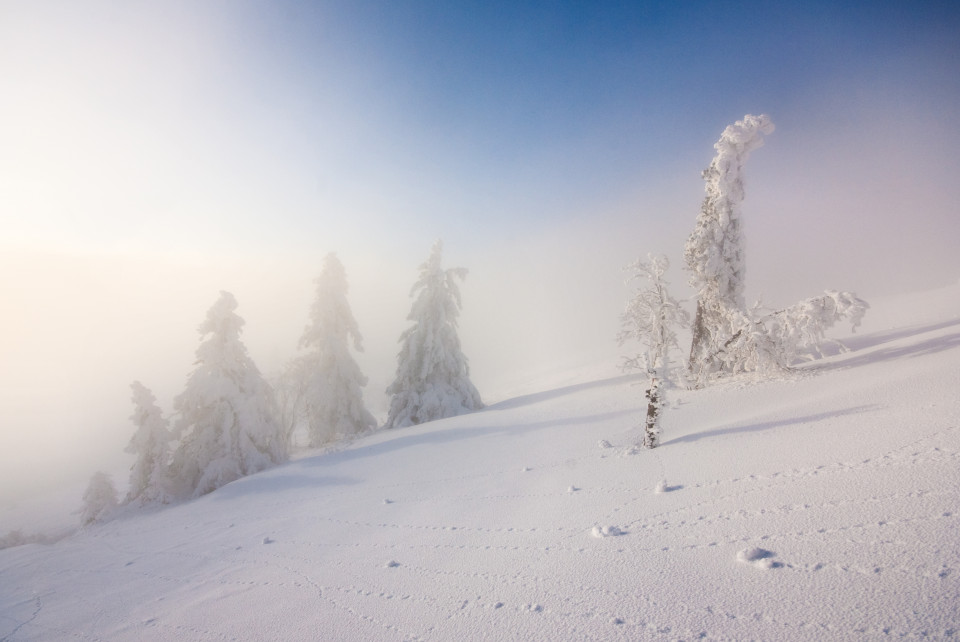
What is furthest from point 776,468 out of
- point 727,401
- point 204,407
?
point 204,407

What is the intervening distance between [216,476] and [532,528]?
50.6 feet

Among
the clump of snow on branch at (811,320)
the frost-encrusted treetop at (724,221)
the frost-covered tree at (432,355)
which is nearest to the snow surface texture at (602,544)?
the clump of snow on branch at (811,320)

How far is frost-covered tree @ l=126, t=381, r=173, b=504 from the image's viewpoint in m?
15.7

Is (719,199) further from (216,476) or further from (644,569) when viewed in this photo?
(216,476)

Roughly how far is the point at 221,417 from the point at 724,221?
75.2 feet

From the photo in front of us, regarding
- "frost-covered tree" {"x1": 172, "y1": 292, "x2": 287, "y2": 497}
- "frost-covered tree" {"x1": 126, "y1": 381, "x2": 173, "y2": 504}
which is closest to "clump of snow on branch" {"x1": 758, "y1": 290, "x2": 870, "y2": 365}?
"frost-covered tree" {"x1": 172, "y1": 292, "x2": 287, "y2": 497}

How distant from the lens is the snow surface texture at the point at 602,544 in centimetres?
362

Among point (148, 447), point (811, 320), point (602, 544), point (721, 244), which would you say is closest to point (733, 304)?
point (721, 244)

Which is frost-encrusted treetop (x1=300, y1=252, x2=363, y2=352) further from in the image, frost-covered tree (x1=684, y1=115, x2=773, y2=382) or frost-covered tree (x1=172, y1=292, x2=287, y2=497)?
frost-covered tree (x1=684, y1=115, x2=773, y2=382)

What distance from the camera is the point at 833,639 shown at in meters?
2.99

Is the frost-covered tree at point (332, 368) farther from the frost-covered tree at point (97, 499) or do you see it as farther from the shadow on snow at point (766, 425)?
the shadow on snow at point (766, 425)

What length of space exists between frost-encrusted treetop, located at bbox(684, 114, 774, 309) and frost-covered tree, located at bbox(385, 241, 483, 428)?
1272 cm

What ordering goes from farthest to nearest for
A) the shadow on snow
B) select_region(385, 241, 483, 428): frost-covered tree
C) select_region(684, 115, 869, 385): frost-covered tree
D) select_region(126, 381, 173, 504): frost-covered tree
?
select_region(385, 241, 483, 428): frost-covered tree
select_region(126, 381, 173, 504): frost-covered tree
select_region(684, 115, 869, 385): frost-covered tree
the shadow on snow

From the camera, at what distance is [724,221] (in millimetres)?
15750
